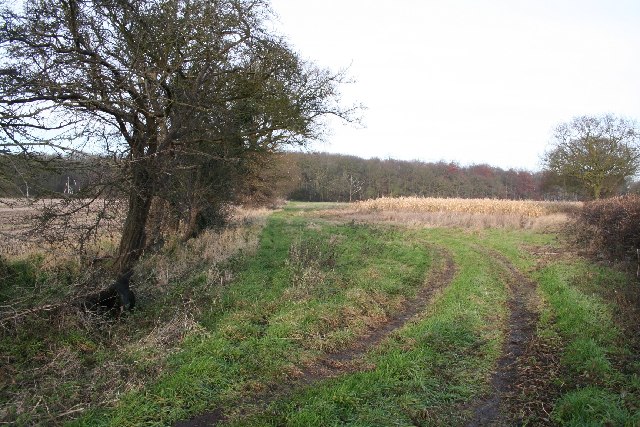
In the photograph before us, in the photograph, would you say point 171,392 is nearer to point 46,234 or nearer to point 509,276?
point 46,234

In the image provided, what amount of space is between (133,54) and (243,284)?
4882mm

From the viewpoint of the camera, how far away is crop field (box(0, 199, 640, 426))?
14.7ft

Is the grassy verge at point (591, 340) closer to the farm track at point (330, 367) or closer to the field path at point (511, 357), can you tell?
the field path at point (511, 357)

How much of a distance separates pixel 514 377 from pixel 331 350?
240 cm

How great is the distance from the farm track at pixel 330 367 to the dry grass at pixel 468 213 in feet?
51.4

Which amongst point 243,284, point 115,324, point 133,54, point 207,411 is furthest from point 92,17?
point 207,411

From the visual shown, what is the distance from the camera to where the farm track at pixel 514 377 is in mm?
4457

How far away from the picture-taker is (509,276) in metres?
11.1

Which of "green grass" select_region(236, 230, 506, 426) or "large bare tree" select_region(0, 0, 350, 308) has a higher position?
"large bare tree" select_region(0, 0, 350, 308)

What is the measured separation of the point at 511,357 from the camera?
6.00 metres

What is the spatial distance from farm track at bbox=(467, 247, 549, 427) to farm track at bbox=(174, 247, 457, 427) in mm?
1579

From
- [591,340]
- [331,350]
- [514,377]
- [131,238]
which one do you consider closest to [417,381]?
[514,377]

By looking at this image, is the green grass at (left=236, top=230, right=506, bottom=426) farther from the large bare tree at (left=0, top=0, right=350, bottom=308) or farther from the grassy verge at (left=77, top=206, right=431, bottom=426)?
the large bare tree at (left=0, top=0, right=350, bottom=308)

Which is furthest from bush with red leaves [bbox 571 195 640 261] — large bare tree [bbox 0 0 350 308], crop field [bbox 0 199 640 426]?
large bare tree [bbox 0 0 350 308]
